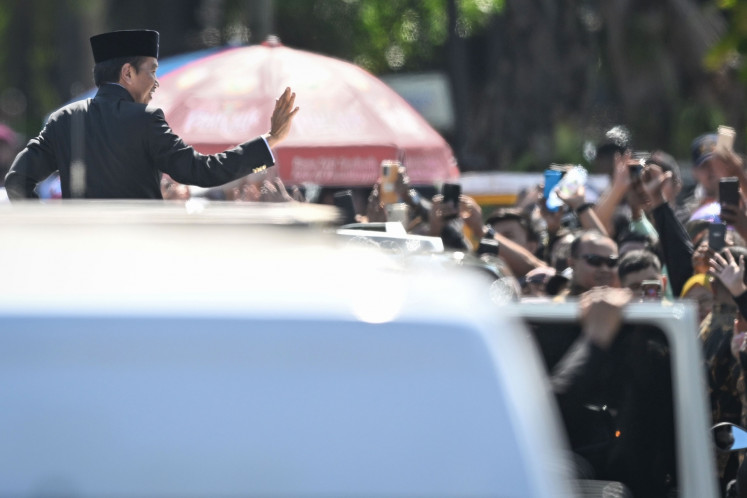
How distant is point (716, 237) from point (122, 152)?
2.85 meters

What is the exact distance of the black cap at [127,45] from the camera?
4.82 meters

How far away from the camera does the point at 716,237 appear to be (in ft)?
21.0

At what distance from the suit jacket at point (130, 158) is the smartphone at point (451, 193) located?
3.13m

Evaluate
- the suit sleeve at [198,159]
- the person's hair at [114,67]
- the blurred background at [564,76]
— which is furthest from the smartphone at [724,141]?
the blurred background at [564,76]

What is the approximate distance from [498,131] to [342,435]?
20.0 meters

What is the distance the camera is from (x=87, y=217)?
252 centimetres

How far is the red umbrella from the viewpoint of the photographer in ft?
28.8

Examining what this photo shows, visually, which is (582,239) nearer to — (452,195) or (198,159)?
(452,195)

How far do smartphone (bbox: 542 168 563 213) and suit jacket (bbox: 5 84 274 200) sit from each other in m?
4.16

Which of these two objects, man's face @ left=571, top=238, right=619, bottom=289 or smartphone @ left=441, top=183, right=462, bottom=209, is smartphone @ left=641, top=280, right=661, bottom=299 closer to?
man's face @ left=571, top=238, right=619, bottom=289

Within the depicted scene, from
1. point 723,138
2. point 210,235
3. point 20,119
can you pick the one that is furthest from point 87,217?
point 20,119

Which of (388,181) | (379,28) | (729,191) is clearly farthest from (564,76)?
(729,191)

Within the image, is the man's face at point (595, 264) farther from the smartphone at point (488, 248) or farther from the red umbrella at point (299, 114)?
the red umbrella at point (299, 114)

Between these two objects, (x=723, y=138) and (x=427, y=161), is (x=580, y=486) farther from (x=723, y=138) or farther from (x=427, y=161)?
(x=427, y=161)
